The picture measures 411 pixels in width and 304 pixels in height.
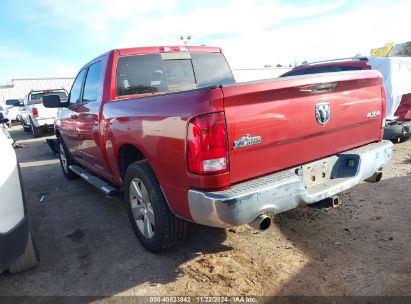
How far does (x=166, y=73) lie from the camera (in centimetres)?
420

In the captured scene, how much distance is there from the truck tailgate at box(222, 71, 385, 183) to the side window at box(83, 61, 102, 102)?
2260 millimetres

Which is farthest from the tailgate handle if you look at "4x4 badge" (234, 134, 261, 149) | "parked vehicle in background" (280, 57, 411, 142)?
"parked vehicle in background" (280, 57, 411, 142)

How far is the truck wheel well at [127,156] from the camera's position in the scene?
3.56m

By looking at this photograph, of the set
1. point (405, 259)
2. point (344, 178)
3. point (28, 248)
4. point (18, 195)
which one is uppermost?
point (18, 195)

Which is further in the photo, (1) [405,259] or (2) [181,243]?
(2) [181,243]

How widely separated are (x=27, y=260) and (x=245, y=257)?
2032mm

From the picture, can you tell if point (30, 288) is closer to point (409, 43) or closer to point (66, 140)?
point (66, 140)

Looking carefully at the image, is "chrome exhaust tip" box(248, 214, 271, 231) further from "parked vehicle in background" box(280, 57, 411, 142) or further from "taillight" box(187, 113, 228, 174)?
"parked vehicle in background" box(280, 57, 411, 142)


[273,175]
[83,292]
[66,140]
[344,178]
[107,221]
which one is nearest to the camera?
[273,175]

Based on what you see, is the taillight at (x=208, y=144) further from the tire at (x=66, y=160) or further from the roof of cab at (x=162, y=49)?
the tire at (x=66, y=160)

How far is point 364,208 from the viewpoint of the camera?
4.19 metres

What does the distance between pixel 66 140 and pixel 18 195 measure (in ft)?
11.3

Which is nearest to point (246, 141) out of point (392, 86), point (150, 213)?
point (150, 213)

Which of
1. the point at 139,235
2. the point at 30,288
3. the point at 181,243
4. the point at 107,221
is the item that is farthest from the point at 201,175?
the point at 107,221
